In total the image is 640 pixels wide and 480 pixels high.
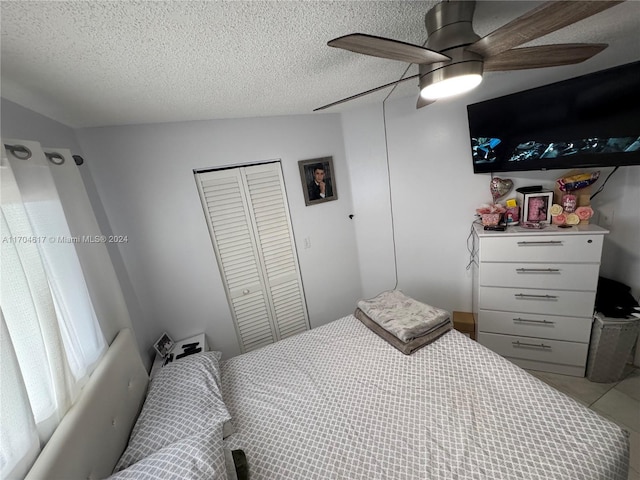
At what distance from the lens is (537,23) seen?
0.80m

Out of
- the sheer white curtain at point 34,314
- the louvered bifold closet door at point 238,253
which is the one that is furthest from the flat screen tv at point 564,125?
the sheer white curtain at point 34,314

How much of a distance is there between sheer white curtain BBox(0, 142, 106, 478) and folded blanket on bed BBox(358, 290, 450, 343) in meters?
1.65

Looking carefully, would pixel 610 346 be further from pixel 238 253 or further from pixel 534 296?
pixel 238 253

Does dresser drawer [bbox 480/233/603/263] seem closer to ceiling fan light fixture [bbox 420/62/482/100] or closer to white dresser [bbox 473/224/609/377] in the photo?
white dresser [bbox 473/224/609/377]

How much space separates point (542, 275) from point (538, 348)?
0.63 metres

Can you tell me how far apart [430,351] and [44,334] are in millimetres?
1855

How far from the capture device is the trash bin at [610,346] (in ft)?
5.72

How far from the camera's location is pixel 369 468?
3.50 ft

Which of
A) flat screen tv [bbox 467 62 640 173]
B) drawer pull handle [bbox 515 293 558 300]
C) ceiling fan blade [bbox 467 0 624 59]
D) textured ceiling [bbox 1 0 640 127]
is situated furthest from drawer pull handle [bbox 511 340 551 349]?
ceiling fan blade [bbox 467 0 624 59]

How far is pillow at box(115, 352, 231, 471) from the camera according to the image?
116 cm

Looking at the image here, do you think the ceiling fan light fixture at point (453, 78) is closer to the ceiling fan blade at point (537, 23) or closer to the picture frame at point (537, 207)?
the ceiling fan blade at point (537, 23)

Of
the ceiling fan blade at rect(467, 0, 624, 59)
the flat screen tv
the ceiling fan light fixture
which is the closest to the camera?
the ceiling fan blade at rect(467, 0, 624, 59)

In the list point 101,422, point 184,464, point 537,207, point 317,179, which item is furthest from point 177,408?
point 537,207

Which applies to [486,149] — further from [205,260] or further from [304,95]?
[205,260]
